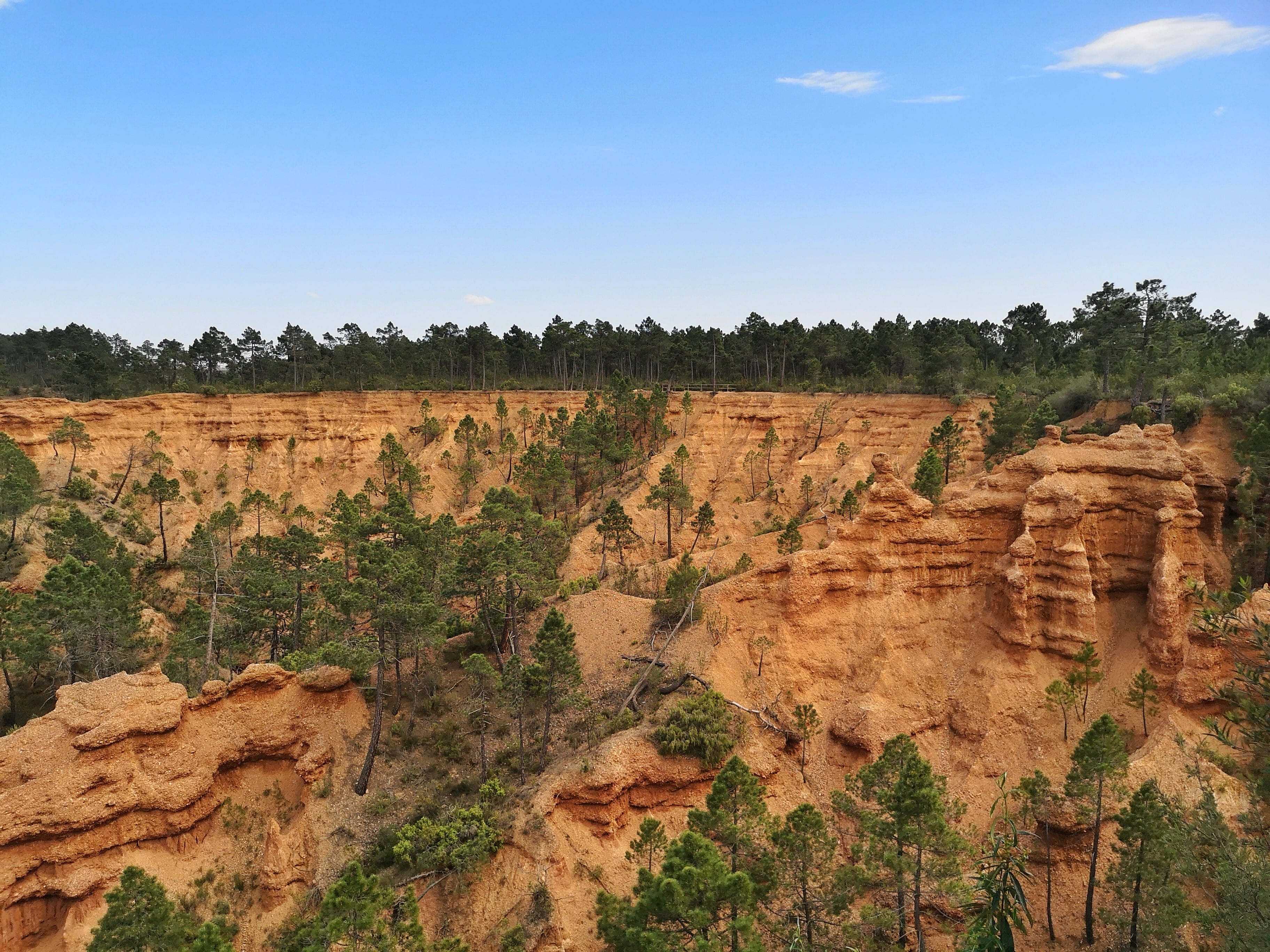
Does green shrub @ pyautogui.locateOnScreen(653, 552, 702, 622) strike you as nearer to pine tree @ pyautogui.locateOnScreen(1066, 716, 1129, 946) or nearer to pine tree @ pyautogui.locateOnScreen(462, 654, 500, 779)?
pine tree @ pyautogui.locateOnScreen(462, 654, 500, 779)

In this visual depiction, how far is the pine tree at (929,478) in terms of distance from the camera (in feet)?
143

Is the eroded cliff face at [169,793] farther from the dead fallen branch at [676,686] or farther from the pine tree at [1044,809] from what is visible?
the pine tree at [1044,809]

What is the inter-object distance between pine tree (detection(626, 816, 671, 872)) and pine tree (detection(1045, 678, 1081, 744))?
1701 centimetres

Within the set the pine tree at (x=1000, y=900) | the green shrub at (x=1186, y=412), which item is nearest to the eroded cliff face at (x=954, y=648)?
the green shrub at (x=1186, y=412)

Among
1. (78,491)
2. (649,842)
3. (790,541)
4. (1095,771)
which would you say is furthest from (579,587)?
(78,491)

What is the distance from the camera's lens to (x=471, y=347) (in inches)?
3740

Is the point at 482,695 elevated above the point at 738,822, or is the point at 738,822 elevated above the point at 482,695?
the point at 482,695

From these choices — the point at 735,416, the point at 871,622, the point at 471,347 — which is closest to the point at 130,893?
the point at 871,622

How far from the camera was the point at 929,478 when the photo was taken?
44438 mm

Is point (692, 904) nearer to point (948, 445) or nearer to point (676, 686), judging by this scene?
point (676, 686)

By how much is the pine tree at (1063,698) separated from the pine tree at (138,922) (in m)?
31.4

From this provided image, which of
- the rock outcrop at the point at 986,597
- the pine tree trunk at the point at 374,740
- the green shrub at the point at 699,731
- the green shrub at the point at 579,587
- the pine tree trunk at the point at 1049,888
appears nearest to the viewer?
the pine tree trunk at the point at 1049,888

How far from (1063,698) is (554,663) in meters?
21.0

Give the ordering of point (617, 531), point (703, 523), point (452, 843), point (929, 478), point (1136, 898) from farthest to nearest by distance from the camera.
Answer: point (703, 523) → point (617, 531) → point (929, 478) → point (452, 843) → point (1136, 898)
